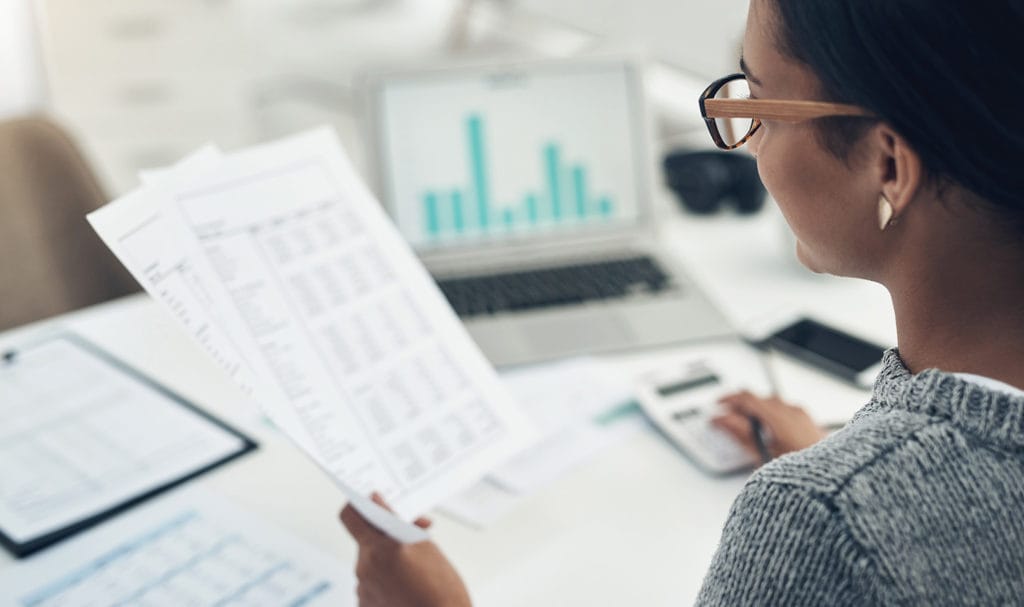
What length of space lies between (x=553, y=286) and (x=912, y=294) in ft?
2.52

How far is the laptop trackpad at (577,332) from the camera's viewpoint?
1228 millimetres

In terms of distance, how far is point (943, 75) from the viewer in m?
0.50

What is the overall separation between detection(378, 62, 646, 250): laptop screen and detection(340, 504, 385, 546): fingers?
0.63 meters

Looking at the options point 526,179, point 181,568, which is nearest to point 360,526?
point 181,568

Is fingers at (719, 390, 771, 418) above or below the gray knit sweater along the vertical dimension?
below

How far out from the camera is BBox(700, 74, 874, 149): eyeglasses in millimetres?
563

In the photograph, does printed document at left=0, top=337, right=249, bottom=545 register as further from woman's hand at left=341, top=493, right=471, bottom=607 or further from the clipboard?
woman's hand at left=341, top=493, right=471, bottom=607

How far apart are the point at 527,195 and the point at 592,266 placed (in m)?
0.14

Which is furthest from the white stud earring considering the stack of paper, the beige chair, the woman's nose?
the beige chair

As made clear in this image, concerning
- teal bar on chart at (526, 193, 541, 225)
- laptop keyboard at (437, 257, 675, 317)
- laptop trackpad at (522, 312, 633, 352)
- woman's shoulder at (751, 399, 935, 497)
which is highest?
woman's shoulder at (751, 399, 935, 497)

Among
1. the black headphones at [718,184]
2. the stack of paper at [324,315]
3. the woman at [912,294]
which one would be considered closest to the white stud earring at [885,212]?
the woman at [912,294]

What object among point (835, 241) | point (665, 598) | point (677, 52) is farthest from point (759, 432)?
point (677, 52)

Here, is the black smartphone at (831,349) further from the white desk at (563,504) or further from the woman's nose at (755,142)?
the woman's nose at (755,142)

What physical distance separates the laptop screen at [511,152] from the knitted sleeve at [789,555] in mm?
879
